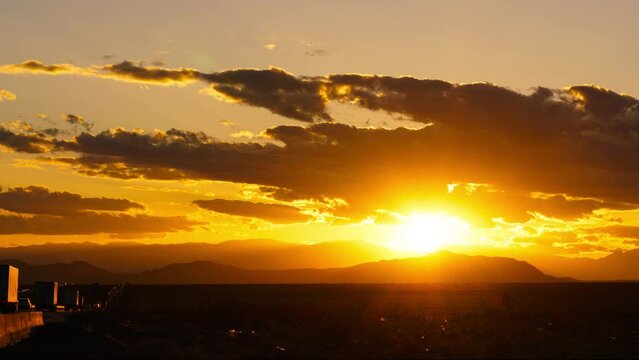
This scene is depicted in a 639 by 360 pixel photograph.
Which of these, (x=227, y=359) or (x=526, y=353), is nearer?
(x=227, y=359)

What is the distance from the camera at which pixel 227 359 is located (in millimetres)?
38594

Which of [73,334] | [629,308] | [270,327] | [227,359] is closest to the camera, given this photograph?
[227,359]

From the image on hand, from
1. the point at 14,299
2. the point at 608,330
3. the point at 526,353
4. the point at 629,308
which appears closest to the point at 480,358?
the point at 526,353

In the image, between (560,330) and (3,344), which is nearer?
(3,344)

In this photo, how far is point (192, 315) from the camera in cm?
7450

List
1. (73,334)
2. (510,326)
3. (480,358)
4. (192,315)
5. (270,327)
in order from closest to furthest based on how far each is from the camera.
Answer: (480,358), (73,334), (510,326), (270,327), (192,315)

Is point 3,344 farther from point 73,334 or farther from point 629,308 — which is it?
point 629,308

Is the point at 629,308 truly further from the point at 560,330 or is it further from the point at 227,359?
the point at 227,359

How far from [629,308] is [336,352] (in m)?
52.8

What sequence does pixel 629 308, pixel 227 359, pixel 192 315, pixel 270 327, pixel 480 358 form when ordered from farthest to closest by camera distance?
pixel 629 308
pixel 192 315
pixel 270 327
pixel 480 358
pixel 227 359

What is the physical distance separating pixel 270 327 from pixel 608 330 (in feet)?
69.3

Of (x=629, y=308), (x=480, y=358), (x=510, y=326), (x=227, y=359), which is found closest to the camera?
(x=227, y=359)

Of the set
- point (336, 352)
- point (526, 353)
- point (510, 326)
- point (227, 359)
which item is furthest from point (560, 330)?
point (227, 359)

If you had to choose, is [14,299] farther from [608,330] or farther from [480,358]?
[608,330]
